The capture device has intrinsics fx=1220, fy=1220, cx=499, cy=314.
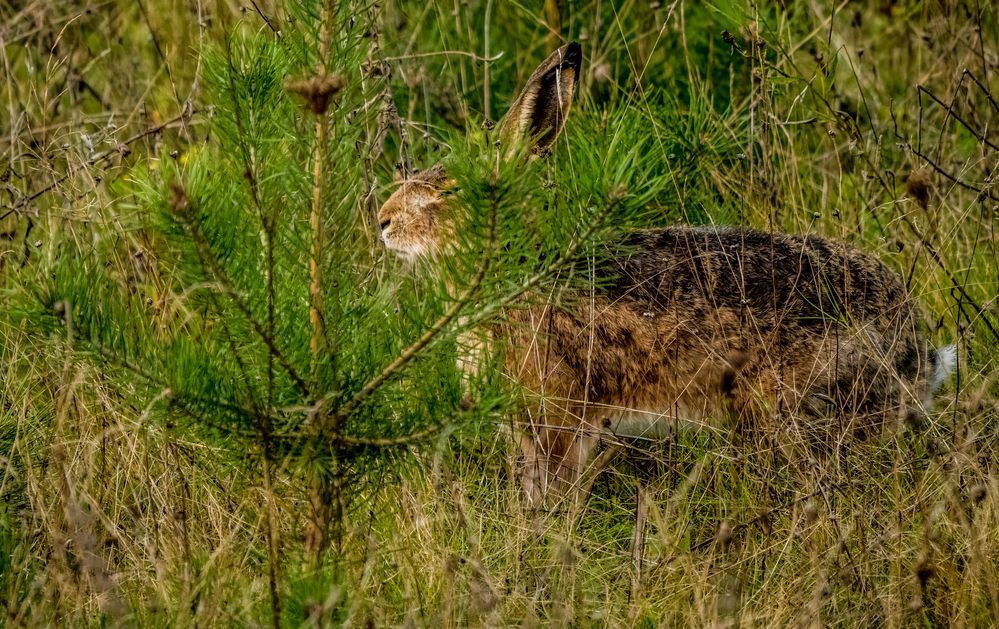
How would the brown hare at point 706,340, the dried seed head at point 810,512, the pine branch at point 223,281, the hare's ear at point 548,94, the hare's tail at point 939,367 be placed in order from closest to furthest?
the pine branch at point 223,281
the dried seed head at point 810,512
the hare's ear at point 548,94
the brown hare at point 706,340
the hare's tail at point 939,367

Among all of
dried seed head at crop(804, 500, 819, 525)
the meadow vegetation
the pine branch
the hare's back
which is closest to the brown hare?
the hare's back

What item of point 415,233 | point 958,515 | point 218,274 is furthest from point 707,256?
point 218,274

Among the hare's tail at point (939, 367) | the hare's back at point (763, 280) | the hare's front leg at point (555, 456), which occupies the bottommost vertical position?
the hare's front leg at point (555, 456)

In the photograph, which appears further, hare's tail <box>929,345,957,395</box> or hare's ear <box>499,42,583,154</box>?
hare's tail <box>929,345,957,395</box>

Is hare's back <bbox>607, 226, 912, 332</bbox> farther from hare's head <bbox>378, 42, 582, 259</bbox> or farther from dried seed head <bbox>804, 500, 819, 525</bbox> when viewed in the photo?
dried seed head <bbox>804, 500, 819, 525</bbox>

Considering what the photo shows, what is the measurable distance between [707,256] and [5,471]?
229cm

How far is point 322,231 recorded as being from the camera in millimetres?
A: 2689

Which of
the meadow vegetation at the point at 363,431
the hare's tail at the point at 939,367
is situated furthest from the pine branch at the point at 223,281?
the hare's tail at the point at 939,367

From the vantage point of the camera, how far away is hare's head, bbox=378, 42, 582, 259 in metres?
3.51

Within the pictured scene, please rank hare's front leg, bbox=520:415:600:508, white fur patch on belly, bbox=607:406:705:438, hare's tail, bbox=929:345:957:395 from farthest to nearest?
hare's tail, bbox=929:345:957:395, white fur patch on belly, bbox=607:406:705:438, hare's front leg, bbox=520:415:600:508

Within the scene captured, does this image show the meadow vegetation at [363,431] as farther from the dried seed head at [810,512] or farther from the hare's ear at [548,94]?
the hare's ear at [548,94]

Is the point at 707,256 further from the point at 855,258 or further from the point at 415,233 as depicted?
the point at 415,233

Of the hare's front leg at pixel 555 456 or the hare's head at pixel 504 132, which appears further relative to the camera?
the hare's front leg at pixel 555 456

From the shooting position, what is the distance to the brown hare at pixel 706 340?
3869 millimetres
